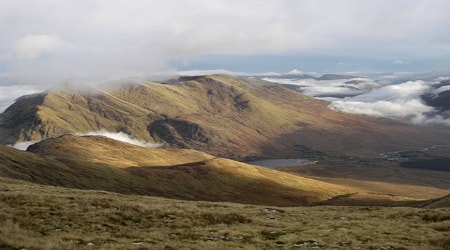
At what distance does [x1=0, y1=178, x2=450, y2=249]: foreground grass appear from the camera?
1216 inches

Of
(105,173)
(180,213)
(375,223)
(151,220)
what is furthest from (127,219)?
(105,173)

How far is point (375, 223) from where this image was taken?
45719 mm

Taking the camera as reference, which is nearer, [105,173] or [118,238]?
[118,238]

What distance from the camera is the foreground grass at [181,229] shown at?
30.9 metres

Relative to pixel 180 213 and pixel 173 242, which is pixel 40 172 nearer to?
pixel 180 213

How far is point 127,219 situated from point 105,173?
5388 inches

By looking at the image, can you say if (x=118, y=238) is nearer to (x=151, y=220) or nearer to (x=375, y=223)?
(x=151, y=220)

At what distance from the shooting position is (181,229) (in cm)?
3894

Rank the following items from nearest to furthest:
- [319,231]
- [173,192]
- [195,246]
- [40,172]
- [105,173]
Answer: [195,246] → [319,231] → [40,172] → [105,173] → [173,192]

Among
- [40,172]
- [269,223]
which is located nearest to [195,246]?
[269,223]

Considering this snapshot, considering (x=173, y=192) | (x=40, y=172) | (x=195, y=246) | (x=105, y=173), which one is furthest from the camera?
(x=173, y=192)

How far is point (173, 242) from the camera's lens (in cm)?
3184

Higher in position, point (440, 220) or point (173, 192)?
point (440, 220)

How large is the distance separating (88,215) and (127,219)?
11.4 feet
